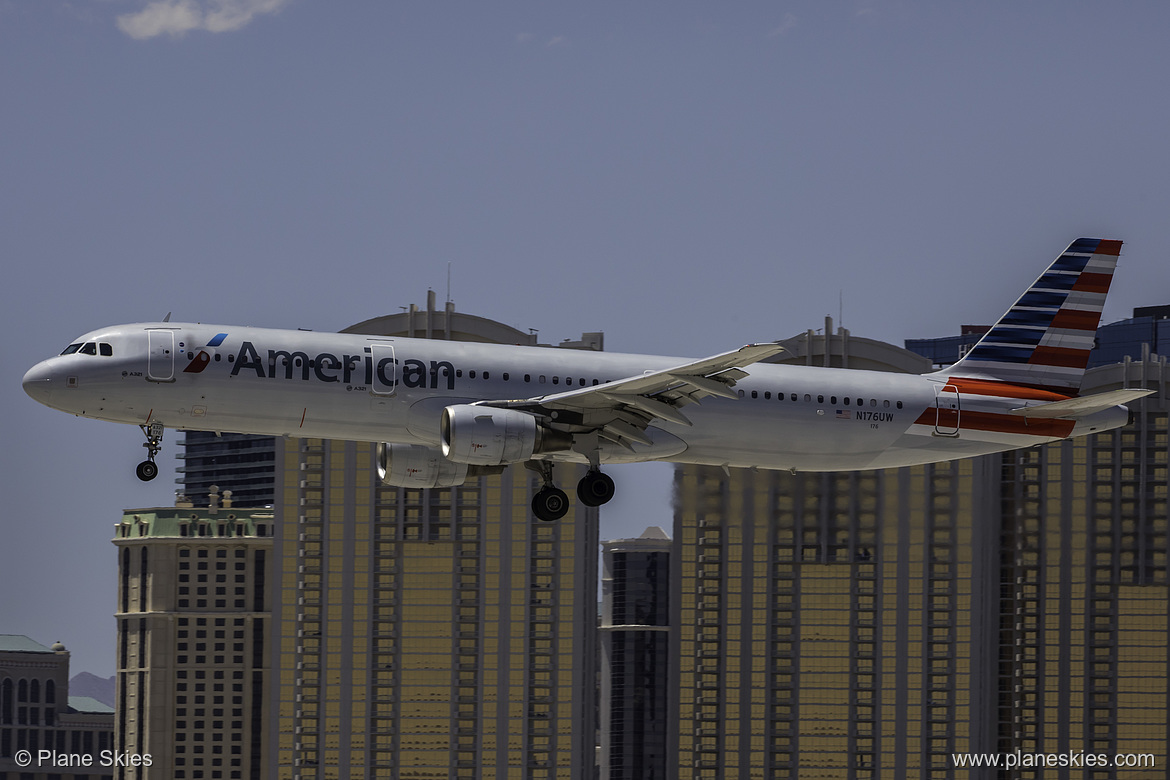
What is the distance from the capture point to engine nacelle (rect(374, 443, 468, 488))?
48.0 meters

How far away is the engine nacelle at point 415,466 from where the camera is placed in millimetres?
48000

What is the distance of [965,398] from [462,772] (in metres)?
77.3

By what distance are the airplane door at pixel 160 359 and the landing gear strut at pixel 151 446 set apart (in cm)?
135

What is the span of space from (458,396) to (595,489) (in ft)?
15.1

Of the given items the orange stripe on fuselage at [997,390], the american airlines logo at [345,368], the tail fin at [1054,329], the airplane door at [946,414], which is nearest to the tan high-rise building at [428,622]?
the tail fin at [1054,329]

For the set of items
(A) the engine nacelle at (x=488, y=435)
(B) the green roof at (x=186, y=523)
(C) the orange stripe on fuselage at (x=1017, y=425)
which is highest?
(C) the orange stripe on fuselage at (x=1017, y=425)

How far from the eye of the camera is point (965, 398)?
1921 inches

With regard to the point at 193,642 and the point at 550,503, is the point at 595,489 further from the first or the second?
the point at 193,642

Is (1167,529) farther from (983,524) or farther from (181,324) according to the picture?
(181,324)

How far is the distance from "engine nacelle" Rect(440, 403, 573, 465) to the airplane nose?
10.2m

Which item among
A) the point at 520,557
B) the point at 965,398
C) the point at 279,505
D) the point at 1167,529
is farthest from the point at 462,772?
the point at 965,398

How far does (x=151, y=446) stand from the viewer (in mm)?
43375

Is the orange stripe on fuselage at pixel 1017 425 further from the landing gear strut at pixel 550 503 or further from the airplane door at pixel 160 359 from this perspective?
the airplane door at pixel 160 359

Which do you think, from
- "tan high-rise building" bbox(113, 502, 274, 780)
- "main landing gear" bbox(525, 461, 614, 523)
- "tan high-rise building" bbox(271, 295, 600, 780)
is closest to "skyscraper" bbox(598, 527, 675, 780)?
"tan high-rise building" bbox(113, 502, 274, 780)
